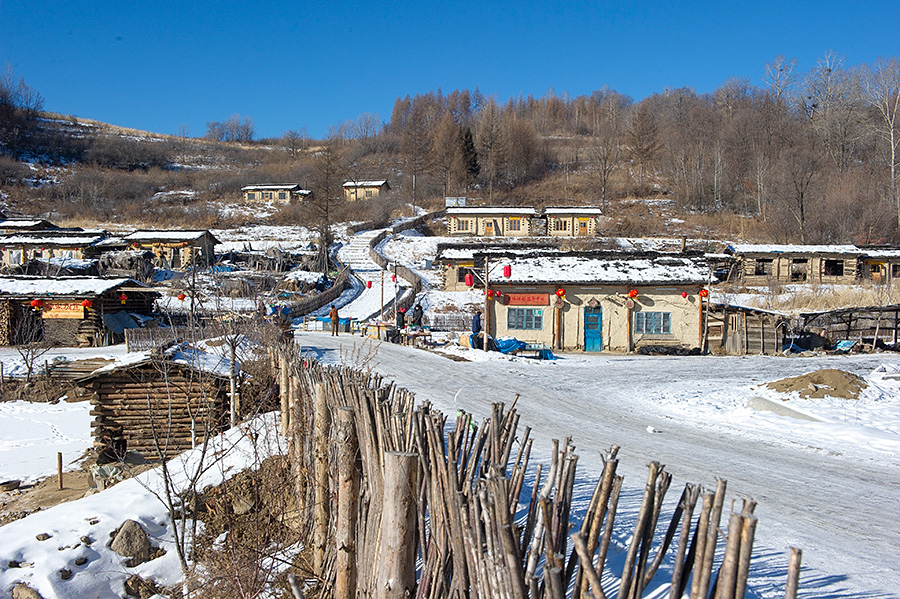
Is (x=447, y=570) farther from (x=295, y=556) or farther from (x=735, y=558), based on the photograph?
(x=295, y=556)

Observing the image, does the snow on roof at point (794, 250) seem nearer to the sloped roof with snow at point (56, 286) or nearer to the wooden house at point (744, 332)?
the wooden house at point (744, 332)

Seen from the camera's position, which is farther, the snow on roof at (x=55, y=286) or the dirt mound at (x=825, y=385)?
A: the snow on roof at (x=55, y=286)

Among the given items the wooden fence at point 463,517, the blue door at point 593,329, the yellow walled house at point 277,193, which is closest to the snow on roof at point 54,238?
the yellow walled house at point 277,193

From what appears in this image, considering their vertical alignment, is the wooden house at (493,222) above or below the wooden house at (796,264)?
above

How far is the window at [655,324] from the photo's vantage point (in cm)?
2595

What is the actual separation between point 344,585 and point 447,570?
5.72ft

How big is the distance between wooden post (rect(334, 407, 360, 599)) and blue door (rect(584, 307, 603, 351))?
69.9 feet

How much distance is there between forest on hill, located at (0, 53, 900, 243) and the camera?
60625mm

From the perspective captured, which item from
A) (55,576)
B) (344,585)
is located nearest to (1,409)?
(55,576)

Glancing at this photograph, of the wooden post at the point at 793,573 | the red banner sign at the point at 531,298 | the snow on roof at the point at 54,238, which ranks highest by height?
the snow on roof at the point at 54,238

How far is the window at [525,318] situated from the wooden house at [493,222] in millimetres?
37476

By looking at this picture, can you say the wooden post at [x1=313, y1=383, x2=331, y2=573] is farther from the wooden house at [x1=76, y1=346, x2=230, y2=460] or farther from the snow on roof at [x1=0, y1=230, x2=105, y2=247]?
the snow on roof at [x1=0, y1=230, x2=105, y2=247]

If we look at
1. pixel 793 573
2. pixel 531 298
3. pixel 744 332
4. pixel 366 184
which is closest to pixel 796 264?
pixel 744 332

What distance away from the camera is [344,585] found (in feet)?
18.7
